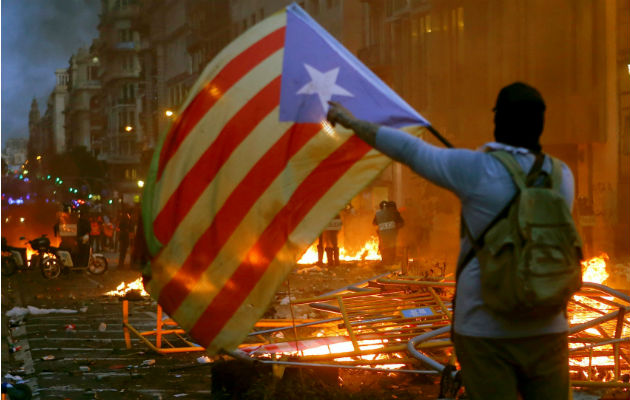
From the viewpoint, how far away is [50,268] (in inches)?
805

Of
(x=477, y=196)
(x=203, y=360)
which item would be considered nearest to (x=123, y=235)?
(x=203, y=360)

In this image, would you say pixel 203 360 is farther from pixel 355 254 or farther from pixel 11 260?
pixel 355 254

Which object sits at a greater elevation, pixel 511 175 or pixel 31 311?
pixel 511 175

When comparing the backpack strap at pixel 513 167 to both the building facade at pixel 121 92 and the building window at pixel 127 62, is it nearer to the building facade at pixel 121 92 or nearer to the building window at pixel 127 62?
the building facade at pixel 121 92

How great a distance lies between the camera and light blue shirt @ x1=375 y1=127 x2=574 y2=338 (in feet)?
9.57

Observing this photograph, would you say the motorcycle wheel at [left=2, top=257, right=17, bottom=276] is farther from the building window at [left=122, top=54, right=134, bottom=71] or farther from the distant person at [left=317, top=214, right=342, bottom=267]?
the building window at [left=122, top=54, right=134, bottom=71]

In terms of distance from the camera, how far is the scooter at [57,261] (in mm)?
20375

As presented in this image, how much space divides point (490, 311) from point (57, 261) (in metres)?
19.2

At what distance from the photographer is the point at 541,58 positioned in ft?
85.9

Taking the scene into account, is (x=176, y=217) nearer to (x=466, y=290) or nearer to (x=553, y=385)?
(x=466, y=290)

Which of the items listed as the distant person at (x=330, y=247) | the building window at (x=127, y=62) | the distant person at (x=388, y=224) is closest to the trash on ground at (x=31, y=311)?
the distant person at (x=388, y=224)

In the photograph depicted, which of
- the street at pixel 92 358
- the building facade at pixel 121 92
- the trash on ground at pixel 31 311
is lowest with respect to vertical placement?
the street at pixel 92 358

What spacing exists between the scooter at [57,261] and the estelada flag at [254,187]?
57.0 ft

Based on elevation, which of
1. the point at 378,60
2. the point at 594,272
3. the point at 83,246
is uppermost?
the point at 378,60
